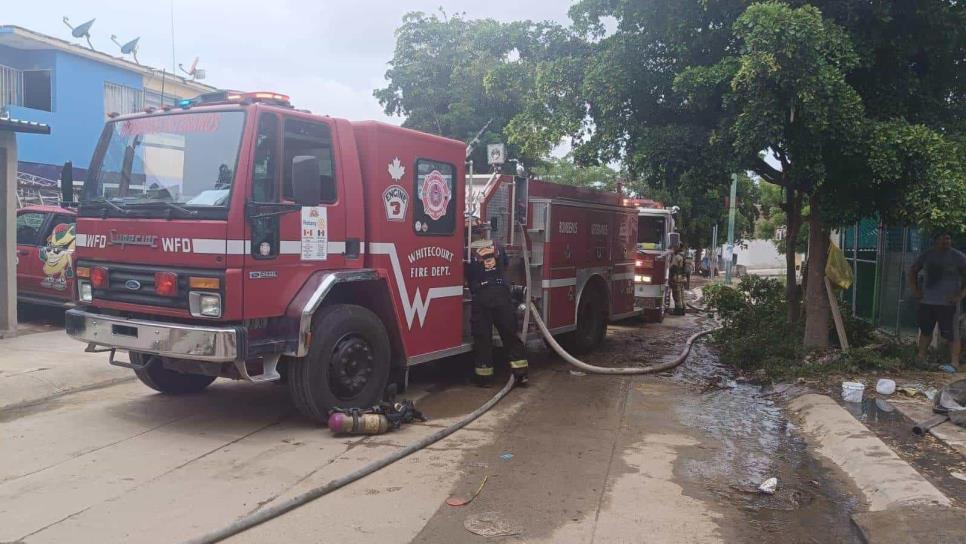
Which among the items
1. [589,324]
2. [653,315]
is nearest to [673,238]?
[653,315]

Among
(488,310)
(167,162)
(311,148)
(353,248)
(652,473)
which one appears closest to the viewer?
(652,473)

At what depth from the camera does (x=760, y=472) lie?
5359 millimetres

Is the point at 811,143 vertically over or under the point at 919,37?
under

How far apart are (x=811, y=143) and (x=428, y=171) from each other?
3.96 metres

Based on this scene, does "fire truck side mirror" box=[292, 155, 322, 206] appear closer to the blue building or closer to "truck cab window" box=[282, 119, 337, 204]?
"truck cab window" box=[282, 119, 337, 204]

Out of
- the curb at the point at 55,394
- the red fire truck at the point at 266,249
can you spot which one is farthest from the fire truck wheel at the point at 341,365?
the curb at the point at 55,394

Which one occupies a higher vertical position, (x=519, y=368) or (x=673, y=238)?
(x=673, y=238)

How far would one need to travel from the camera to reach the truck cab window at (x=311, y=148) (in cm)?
569

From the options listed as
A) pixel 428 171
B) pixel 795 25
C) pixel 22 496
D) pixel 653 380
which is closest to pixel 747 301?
pixel 653 380

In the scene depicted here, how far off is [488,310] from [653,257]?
22.8 feet

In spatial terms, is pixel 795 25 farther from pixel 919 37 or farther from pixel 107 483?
pixel 107 483

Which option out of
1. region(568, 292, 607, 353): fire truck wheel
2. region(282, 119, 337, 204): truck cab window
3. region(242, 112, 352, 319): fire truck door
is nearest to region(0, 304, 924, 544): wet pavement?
region(242, 112, 352, 319): fire truck door

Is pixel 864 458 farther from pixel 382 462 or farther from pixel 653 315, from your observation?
pixel 653 315

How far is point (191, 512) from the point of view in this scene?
13.9 feet
